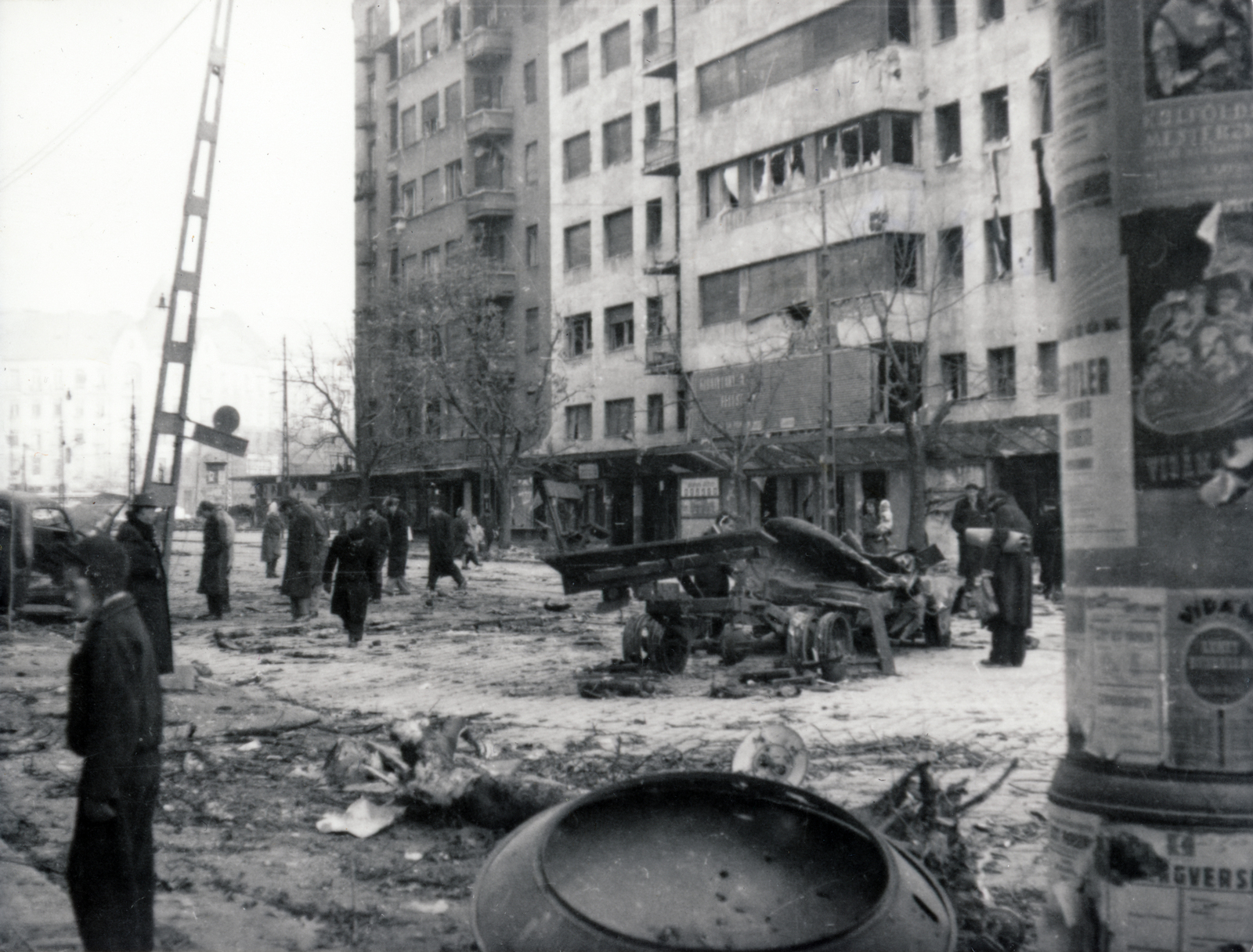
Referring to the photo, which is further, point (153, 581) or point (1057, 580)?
point (1057, 580)

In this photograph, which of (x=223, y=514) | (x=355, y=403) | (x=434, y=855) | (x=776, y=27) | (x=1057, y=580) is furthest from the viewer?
(x=355, y=403)

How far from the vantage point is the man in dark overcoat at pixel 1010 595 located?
1274cm

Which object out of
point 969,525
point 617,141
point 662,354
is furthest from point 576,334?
point 969,525

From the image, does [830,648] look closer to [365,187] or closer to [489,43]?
[489,43]

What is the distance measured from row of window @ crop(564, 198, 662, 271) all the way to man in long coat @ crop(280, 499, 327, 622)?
1173 inches

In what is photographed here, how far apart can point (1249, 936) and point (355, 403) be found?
53383 millimetres

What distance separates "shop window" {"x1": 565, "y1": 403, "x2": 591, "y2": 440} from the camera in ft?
164

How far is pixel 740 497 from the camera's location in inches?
1532

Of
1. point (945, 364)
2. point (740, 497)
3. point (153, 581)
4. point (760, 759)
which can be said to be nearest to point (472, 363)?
point (740, 497)

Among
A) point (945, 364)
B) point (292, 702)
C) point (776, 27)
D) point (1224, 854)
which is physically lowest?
point (292, 702)

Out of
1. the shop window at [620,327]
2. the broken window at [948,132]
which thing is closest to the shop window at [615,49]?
the shop window at [620,327]

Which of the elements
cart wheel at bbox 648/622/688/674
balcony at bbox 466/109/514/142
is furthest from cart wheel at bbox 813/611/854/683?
balcony at bbox 466/109/514/142

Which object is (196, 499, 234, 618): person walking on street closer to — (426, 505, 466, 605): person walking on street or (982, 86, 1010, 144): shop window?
(426, 505, 466, 605): person walking on street

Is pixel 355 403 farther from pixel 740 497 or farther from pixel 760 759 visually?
pixel 760 759
